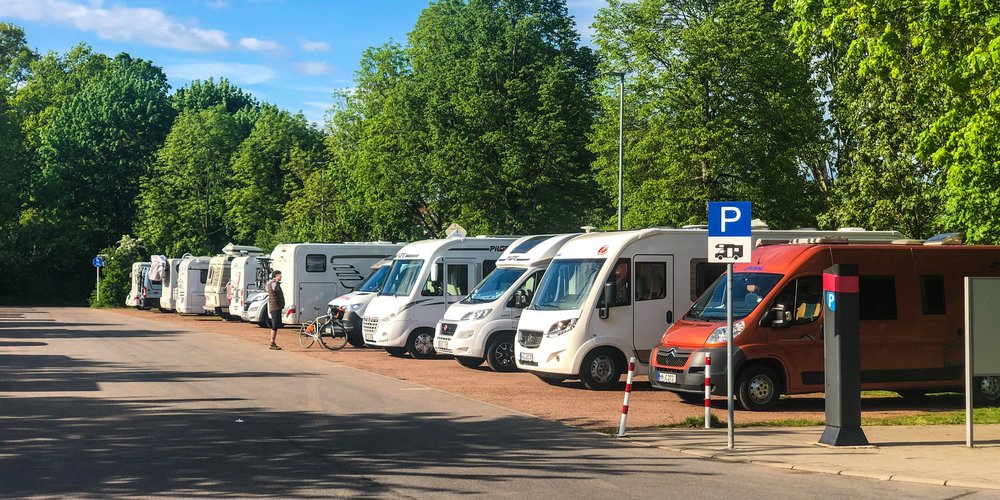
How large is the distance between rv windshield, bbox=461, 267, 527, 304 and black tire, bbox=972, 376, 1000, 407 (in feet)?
28.5

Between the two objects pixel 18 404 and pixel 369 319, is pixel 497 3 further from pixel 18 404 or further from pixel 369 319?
pixel 18 404

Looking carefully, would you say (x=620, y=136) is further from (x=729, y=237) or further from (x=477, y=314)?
(x=729, y=237)

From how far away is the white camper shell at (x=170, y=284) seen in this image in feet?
176

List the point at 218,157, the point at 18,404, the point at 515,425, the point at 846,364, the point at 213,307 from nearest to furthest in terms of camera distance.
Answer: the point at 846,364
the point at 515,425
the point at 18,404
the point at 213,307
the point at 218,157

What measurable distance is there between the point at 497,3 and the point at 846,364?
133ft

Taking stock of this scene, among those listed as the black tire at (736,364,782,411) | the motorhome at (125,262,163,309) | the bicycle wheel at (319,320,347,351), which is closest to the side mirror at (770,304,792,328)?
the black tire at (736,364,782,411)

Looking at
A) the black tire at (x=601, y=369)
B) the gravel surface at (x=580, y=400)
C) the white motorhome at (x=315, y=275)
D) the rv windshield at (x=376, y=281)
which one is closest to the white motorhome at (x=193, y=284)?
the white motorhome at (x=315, y=275)

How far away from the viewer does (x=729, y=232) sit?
41.1ft

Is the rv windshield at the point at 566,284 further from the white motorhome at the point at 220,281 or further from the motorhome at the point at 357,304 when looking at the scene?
the white motorhome at the point at 220,281

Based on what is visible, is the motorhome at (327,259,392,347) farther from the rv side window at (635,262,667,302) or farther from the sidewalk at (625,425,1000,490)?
the sidewalk at (625,425,1000,490)

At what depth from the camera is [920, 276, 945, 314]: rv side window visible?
17438 millimetres

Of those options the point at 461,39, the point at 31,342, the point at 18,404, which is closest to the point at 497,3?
the point at 461,39

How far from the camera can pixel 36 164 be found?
257ft

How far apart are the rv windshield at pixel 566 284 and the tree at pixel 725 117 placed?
70.1 feet
